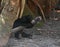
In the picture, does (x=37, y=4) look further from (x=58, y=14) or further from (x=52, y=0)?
(x=58, y=14)

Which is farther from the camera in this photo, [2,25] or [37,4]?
[37,4]

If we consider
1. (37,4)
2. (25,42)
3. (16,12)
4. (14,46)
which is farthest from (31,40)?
(37,4)

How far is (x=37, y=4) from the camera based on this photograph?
25.3ft

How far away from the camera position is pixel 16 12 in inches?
201

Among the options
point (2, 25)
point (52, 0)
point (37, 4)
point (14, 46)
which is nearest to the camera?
point (2, 25)

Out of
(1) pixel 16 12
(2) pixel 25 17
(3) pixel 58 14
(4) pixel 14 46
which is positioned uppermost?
(1) pixel 16 12

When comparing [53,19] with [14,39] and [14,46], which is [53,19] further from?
[14,46]

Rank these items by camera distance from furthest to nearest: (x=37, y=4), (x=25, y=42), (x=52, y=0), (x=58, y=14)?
(x=58, y=14), (x=52, y=0), (x=37, y=4), (x=25, y=42)

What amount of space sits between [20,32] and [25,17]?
40 cm

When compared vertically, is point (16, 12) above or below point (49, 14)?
above

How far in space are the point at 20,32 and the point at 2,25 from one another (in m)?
1.38

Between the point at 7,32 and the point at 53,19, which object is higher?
the point at 7,32

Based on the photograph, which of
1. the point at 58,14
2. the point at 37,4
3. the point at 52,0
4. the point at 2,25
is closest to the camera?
the point at 2,25

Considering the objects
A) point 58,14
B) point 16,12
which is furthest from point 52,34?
point 58,14
